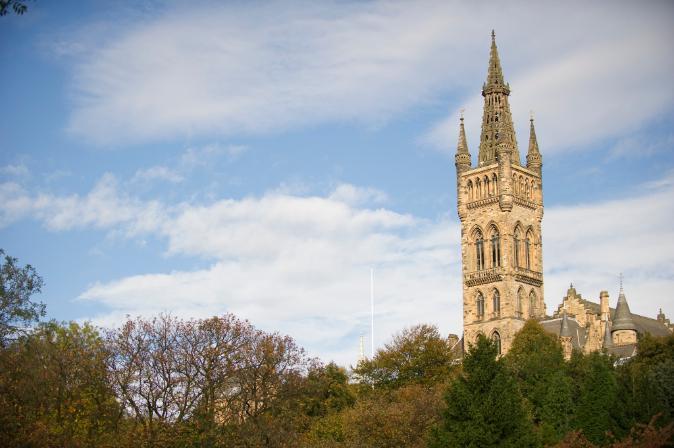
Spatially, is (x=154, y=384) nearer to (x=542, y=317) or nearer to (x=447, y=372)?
(x=447, y=372)

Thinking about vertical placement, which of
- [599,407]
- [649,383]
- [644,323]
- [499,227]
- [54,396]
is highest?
[499,227]

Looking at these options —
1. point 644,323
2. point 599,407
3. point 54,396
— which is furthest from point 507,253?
point 54,396

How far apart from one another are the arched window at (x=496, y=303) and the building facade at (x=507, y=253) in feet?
0.32

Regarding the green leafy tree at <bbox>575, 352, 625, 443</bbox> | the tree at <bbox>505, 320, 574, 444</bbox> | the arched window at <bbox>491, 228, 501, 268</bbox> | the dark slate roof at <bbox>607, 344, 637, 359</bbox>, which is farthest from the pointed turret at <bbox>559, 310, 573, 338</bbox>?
the green leafy tree at <bbox>575, 352, 625, 443</bbox>

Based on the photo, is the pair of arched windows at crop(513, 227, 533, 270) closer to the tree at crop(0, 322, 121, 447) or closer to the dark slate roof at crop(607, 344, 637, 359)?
the dark slate roof at crop(607, 344, 637, 359)

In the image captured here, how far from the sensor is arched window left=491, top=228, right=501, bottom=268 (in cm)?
11081

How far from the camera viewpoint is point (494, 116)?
118312 mm

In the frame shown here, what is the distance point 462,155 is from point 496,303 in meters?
16.9

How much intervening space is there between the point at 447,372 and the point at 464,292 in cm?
2714

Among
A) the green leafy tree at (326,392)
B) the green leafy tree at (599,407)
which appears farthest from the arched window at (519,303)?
the green leafy tree at (599,407)

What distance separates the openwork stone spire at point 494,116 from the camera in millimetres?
116188

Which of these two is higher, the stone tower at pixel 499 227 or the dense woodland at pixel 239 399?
the stone tower at pixel 499 227

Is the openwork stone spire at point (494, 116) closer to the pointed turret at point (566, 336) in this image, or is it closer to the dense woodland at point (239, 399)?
the pointed turret at point (566, 336)

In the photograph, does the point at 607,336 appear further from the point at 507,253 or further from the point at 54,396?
the point at 54,396
